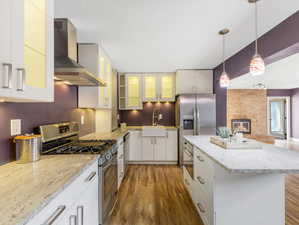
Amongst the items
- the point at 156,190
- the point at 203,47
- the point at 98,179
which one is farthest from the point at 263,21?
the point at 156,190

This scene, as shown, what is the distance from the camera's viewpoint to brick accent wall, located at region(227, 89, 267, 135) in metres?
7.25

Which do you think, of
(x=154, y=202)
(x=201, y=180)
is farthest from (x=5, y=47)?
(x=154, y=202)

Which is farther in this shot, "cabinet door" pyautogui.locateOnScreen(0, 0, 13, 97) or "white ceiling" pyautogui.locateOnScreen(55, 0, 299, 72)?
"white ceiling" pyautogui.locateOnScreen(55, 0, 299, 72)

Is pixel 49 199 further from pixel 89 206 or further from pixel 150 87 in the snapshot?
pixel 150 87

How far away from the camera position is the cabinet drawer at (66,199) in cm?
79

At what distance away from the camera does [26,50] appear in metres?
1.05

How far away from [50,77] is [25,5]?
47 centimetres

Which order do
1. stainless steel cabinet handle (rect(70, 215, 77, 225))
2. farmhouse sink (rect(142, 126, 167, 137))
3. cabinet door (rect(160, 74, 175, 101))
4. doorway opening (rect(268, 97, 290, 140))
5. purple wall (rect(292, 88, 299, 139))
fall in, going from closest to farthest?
stainless steel cabinet handle (rect(70, 215, 77, 225))
farmhouse sink (rect(142, 126, 167, 137))
cabinet door (rect(160, 74, 175, 101))
purple wall (rect(292, 88, 299, 139))
doorway opening (rect(268, 97, 290, 140))

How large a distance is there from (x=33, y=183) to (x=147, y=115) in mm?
3917

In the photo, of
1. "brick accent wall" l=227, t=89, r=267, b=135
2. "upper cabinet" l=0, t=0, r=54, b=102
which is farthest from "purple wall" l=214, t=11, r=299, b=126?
"brick accent wall" l=227, t=89, r=267, b=135

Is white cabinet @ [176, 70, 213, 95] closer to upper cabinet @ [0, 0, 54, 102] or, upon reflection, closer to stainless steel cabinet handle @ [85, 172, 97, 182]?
stainless steel cabinet handle @ [85, 172, 97, 182]

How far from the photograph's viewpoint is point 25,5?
105cm

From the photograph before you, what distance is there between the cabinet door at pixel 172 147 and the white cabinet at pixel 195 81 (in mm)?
1133

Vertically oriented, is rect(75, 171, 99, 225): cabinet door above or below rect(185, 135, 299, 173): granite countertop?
below
